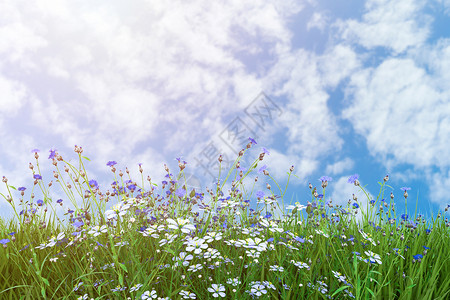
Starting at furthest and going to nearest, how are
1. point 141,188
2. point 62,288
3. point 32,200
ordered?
point 32,200 → point 141,188 → point 62,288

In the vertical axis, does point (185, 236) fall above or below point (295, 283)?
above

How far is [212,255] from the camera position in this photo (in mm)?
3109

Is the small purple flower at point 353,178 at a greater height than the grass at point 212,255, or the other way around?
the small purple flower at point 353,178

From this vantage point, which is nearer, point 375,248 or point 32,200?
point 375,248

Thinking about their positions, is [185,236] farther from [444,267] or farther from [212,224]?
[444,267]

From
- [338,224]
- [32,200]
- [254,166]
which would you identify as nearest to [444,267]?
[338,224]

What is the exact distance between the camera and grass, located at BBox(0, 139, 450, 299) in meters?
2.98

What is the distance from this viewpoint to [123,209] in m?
2.89

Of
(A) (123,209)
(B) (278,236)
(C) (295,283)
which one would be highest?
(B) (278,236)

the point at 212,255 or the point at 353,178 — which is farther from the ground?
the point at 353,178

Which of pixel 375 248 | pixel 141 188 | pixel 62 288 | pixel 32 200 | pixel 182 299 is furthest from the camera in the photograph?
pixel 32 200

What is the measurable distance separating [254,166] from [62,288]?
2.05 m

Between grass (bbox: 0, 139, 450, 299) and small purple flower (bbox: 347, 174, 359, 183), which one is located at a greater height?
small purple flower (bbox: 347, 174, 359, 183)

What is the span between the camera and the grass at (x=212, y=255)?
298cm
